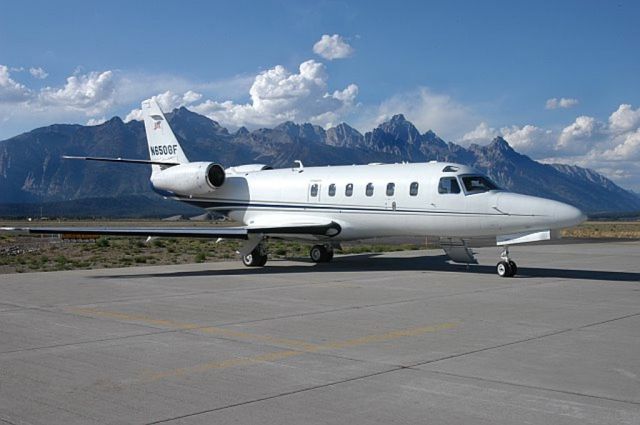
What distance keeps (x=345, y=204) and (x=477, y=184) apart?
171 inches

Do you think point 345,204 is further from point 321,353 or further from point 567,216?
point 321,353

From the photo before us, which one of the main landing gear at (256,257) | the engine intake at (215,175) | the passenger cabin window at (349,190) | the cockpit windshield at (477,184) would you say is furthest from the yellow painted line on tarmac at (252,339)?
the engine intake at (215,175)

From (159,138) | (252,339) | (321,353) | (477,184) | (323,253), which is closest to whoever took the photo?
(321,353)

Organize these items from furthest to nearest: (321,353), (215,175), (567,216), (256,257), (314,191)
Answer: (215,175) < (314,191) < (256,257) < (567,216) < (321,353)

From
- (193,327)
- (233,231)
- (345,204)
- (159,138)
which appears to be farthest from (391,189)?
(159,138)

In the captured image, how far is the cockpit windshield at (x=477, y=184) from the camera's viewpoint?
18.1 meters

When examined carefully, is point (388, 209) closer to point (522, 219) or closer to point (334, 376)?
point (522, 219)

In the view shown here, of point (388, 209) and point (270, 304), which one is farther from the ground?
point (388, 209)

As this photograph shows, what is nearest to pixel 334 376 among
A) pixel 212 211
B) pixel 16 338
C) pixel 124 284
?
pixel 16 338

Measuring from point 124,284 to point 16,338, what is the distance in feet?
23.6

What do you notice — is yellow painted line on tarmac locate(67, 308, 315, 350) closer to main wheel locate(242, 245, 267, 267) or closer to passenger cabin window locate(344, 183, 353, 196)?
main wheel locate(242, 245, 267, 267)

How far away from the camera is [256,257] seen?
72.1ft

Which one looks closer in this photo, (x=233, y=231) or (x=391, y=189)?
(x=391, y=189)

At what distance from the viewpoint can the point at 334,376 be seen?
24.1 feet
